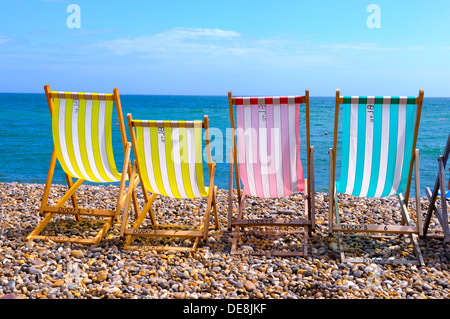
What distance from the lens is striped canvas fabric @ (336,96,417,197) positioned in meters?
3.76

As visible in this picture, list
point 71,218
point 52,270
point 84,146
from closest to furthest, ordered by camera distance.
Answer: point 52,270
point 84,146
point 71,218

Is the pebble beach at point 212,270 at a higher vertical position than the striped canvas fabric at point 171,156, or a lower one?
lower

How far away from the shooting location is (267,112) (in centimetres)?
386

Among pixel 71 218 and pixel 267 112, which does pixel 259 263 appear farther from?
pixel 71 218

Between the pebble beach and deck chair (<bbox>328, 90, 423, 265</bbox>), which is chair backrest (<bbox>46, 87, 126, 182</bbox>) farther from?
deck chair (<bbox>328, 90, 423, 265</bbox>)

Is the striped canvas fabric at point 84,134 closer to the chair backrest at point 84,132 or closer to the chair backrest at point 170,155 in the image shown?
the chair backrest at point 84,132

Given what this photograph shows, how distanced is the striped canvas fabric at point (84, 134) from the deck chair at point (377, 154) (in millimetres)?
2039

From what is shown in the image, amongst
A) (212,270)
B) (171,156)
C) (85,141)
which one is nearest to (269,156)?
(171,156)

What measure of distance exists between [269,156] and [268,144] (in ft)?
0.40

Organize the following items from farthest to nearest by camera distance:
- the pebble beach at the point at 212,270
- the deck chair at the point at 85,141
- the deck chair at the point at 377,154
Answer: the deck chair at the point at 85,141 → the deck chair at the point at 377,154 → the pebble beach at the point at 212,270

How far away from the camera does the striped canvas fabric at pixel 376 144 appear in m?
3.76

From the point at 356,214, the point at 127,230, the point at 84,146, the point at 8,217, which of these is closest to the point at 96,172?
the point at 84,146

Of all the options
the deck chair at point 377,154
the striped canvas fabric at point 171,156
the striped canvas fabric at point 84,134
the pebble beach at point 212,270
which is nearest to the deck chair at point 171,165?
the striped canvas fabric at point 171,156

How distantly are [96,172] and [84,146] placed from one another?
0.88 feet
